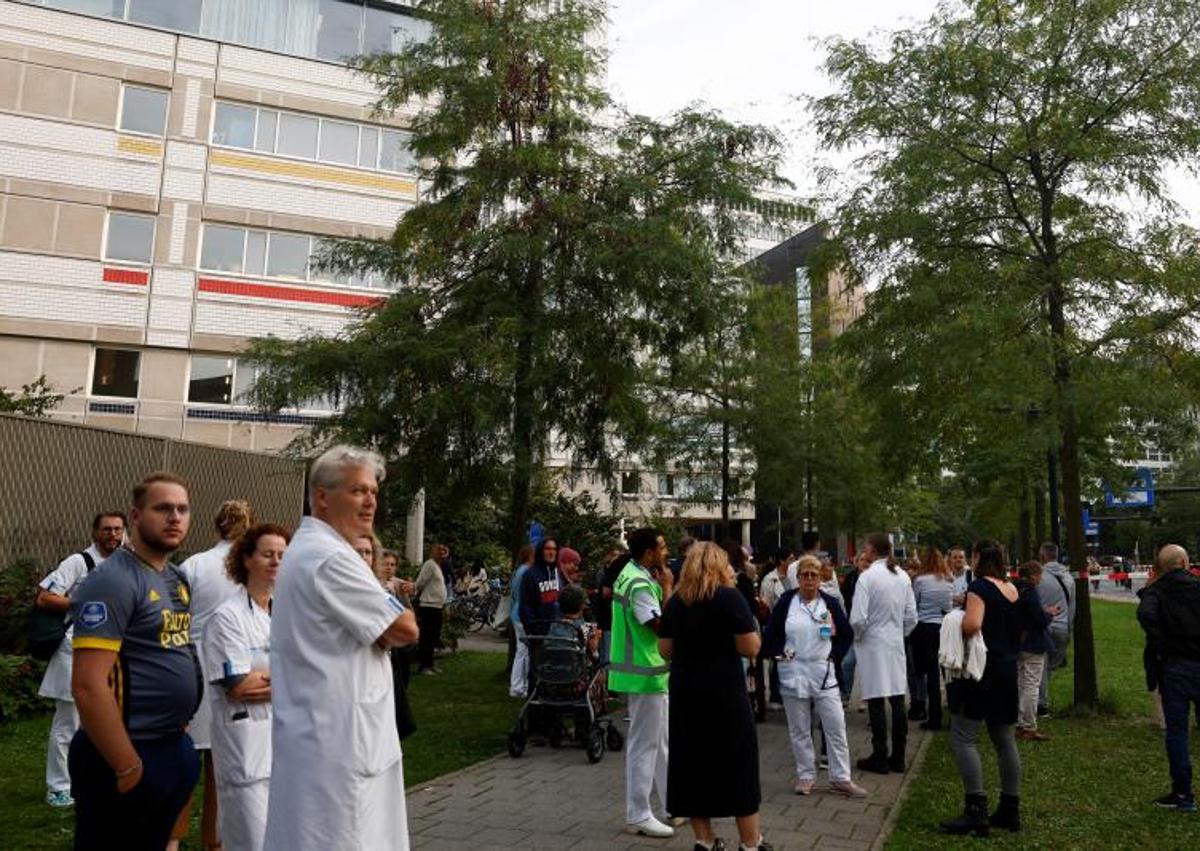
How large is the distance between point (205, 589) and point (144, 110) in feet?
88.1

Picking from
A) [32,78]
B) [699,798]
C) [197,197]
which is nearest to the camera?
[699,798]

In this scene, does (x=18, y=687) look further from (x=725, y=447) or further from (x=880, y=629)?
(x=725, y=447)

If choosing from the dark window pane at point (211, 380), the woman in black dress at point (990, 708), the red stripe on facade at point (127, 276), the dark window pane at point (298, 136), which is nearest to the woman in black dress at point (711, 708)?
the woman in black dress at point (990, 708)

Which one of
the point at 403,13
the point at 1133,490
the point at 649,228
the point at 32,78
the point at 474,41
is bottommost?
the point at 1133,490

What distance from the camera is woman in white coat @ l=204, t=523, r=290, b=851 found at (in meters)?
4.07

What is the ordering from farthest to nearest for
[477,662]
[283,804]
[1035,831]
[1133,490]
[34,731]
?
[1133,490] < [477,662] < [34,731] < [1035,831] < [283,804]

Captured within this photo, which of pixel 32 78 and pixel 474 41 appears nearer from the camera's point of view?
pixel 474 41

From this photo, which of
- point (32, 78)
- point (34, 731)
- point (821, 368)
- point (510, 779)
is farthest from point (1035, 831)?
point (32, 78)

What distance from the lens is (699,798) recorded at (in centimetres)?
530

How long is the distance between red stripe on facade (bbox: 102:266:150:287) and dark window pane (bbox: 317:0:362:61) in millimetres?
9147

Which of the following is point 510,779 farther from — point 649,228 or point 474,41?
point 474,41

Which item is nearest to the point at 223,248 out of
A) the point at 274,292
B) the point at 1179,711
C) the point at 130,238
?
the point at 274,292

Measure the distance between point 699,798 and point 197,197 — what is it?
26.5 meters

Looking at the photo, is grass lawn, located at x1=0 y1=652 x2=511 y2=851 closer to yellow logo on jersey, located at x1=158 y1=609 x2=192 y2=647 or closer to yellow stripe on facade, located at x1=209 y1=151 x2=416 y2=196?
yellow logo on jersey, located at x1=158 y1=609 x2=192 y2=647
